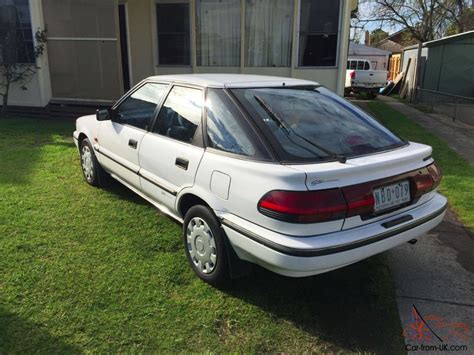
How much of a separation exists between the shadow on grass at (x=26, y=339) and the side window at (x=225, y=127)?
1.64 meters

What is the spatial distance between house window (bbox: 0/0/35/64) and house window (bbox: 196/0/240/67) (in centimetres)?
415

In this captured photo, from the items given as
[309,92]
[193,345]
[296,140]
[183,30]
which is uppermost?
[183,30]

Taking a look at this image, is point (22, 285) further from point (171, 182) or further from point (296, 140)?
point (296, 140)

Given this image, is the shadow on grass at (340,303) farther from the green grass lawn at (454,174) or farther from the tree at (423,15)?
the tree at (423,15)

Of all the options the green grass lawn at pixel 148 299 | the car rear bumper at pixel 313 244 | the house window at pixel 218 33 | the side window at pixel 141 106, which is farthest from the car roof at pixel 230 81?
the house window at pixel 218 33

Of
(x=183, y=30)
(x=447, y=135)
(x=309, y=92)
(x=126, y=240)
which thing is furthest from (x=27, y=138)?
(x=447, y=135)

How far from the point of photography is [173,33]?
412 inches

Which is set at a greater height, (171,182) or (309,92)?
(309,92)

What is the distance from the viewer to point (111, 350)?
2.59 metres

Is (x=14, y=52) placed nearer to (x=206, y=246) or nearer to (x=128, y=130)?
(x=128, y=130)

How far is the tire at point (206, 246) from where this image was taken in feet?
10.0

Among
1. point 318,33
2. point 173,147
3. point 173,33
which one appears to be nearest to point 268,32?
point 318,33

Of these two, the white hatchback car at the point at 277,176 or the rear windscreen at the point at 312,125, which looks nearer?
the white hatchback car at the point at 277,176

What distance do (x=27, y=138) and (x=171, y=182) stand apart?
5952 mm
